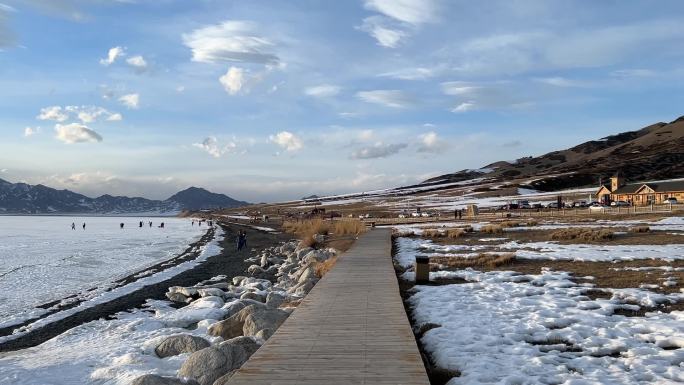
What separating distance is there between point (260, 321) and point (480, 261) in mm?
9134

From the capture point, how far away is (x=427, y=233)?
3206 cm

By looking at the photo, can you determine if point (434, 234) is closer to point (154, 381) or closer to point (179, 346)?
point (179, 346)

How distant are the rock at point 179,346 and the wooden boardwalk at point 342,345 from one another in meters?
2.05

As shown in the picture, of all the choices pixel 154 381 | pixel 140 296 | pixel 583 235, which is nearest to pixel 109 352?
pixel 154 381

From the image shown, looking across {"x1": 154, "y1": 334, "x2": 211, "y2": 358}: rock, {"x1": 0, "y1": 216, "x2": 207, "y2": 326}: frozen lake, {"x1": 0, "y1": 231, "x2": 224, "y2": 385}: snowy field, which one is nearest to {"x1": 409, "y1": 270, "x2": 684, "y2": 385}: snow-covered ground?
{"x1": 154, "y1": 334, "x2": 211, "y2": 358}: rock

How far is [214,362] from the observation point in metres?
8.67

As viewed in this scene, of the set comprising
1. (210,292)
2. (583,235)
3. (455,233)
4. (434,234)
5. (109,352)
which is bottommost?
(109,352)

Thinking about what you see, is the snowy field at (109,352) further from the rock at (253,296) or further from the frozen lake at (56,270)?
the frozen lake at (56,270)

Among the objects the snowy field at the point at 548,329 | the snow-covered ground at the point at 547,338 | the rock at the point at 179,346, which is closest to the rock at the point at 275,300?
the snowy field at the point at 548,329

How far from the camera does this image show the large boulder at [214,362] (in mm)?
8500

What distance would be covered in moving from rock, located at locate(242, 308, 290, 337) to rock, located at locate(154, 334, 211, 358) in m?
0.86

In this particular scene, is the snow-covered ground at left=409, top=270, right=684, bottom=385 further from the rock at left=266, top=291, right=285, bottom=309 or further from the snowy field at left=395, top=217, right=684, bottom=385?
the rock at left=266, top=291, right=285, bottom=309

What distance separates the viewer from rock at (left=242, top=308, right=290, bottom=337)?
36.0 ft

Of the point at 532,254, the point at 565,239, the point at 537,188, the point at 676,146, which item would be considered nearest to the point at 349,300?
the point at 532,254
